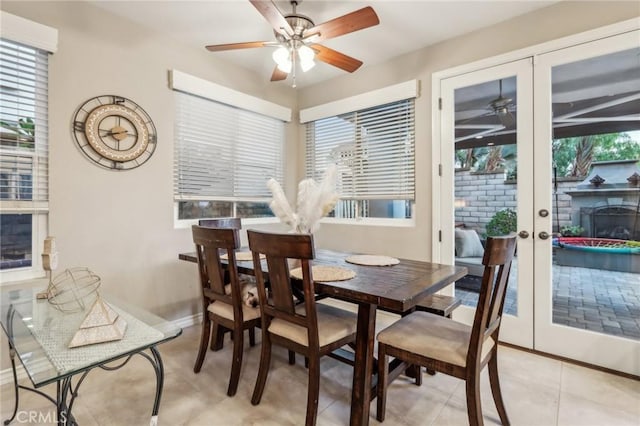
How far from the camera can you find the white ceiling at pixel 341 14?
2350mm

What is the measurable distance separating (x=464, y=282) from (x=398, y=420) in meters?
1.55

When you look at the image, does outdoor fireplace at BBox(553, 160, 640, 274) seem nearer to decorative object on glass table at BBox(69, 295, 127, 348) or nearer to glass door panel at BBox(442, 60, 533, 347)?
glass door panel at BBox(442, 60, 533, 347)

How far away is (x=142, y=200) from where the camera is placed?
2.64 metres

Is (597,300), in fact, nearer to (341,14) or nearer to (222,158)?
(341,14)

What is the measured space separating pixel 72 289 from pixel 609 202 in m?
3.65

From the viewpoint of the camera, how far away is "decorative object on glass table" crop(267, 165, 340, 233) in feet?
6.44

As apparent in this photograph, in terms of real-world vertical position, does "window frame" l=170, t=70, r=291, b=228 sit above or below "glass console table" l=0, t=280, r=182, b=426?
above

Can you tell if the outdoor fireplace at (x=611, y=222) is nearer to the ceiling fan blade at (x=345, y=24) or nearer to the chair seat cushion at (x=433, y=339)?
the chair seat cushion at (x=433, y=339)

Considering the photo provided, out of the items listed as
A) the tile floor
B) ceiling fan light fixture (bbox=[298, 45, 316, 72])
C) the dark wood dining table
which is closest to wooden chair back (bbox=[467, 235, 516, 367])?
the dark wood dining table

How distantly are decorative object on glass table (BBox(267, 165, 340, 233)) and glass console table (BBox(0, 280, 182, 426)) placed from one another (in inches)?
36.2

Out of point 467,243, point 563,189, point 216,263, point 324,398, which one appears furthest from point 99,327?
point 563,189

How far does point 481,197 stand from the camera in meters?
2.70

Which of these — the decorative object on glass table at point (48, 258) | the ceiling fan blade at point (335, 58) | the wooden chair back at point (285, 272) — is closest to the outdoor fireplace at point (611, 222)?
the ceiling fan blade at point (335, 58)

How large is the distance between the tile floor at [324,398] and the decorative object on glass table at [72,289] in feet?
1.92
